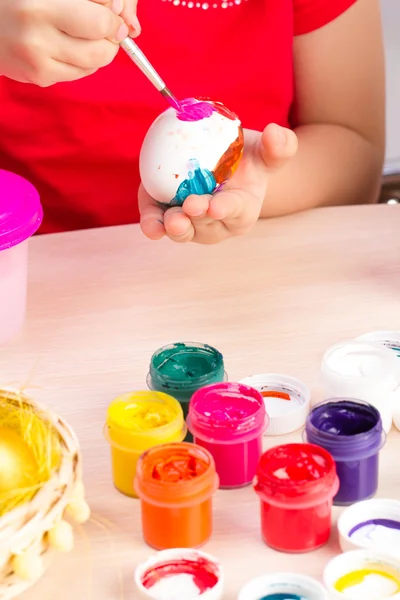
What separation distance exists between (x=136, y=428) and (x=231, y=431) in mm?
79

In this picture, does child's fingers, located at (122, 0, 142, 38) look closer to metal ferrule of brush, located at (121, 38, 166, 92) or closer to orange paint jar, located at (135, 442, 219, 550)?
metal ferrule of brush, located at (121, 38, 166, 92)

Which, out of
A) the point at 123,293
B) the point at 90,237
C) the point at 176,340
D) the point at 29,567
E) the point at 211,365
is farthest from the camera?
the point at 90,237

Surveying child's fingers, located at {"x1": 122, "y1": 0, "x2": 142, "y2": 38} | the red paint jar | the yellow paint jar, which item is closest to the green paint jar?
the yellow paint jar

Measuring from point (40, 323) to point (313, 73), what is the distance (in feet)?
2.12

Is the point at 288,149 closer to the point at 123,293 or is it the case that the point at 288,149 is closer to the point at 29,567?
the point at 123,293

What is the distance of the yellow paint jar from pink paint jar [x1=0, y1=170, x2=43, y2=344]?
A: 0.82 ft

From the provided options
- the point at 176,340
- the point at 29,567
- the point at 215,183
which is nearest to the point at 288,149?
the point at 215,183

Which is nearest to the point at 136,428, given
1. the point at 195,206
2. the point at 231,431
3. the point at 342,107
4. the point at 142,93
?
the point at 231,431

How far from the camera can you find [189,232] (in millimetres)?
1046

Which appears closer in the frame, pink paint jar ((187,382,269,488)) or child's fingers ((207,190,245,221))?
pink paint jar ((187,382,269,488))

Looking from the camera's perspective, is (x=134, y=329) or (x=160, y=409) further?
(x=134, y=329)

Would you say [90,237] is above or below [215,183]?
below

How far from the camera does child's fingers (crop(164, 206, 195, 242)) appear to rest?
39.9 inches

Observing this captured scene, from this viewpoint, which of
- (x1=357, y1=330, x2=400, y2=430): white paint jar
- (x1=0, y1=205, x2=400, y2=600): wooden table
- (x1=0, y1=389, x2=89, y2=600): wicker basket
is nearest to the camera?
(x1=0, y1=389, x2=89, y2=600): wicker basket
